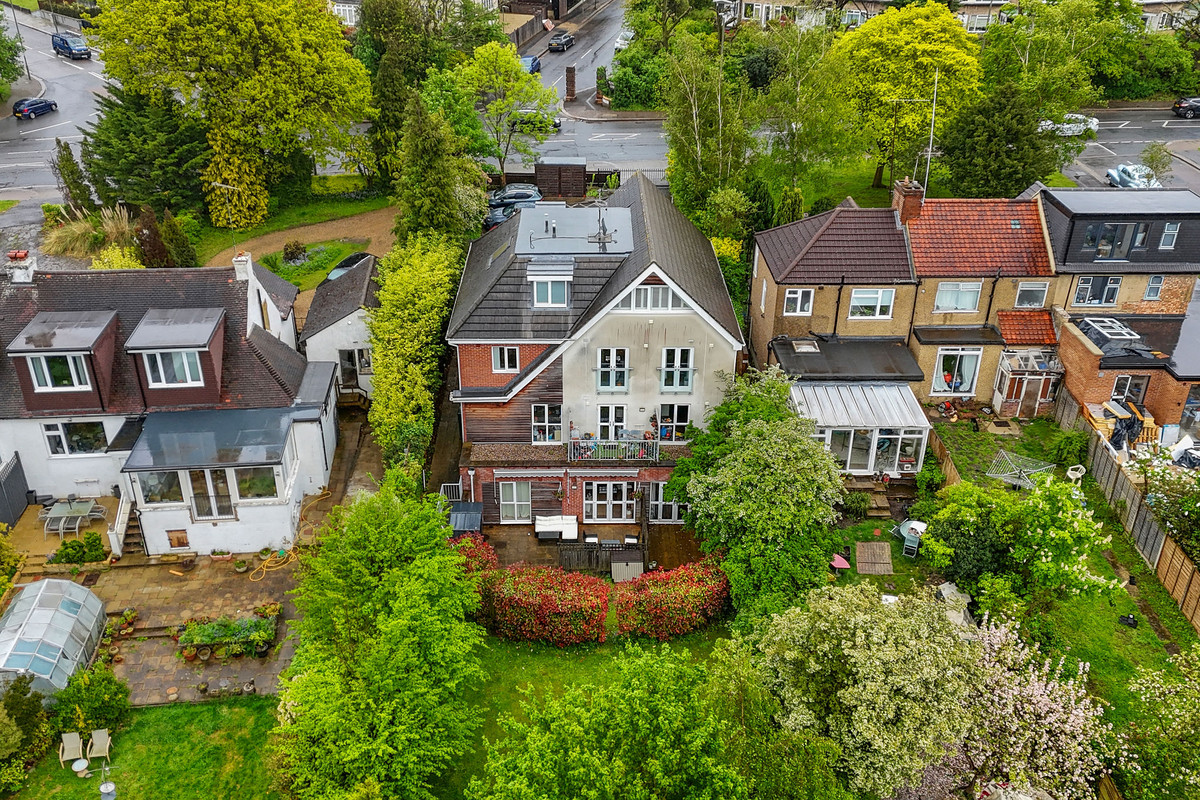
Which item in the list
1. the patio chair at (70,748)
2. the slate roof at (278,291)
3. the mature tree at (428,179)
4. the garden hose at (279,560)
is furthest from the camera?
the mature tree at (428,179)

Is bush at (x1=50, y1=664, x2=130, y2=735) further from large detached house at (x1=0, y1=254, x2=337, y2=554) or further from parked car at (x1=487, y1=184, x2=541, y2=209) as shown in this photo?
parked car at (x1=487, y1=184, x2=541, y2=209)

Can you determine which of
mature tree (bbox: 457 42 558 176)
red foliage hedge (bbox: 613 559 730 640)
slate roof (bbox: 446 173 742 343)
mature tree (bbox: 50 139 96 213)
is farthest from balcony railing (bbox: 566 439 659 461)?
mature tree (bbox: 50 139 96 213)

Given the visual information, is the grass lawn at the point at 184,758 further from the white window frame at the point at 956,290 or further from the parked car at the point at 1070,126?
the parked car at the point at 1070,126

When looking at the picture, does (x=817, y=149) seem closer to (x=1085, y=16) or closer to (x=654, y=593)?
(x=1085, y=16)

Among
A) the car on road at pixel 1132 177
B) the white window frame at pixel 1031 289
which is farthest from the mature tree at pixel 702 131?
the car on road at pixel 1132 177

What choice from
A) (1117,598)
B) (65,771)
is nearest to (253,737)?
(65,771)

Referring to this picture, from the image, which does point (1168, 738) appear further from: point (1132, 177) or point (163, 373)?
point (1132, 177)

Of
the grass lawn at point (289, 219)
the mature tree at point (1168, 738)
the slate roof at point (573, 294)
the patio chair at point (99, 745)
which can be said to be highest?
the slate roof at point (573, 294)
